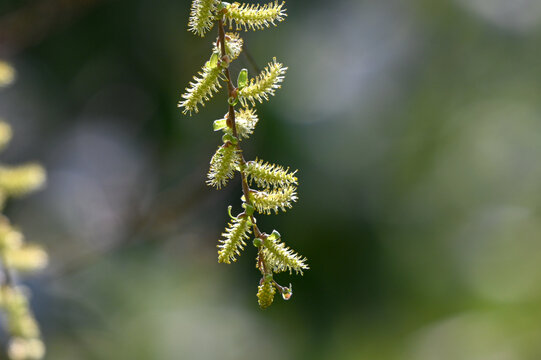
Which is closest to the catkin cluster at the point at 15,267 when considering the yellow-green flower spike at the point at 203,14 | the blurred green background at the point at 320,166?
the yellow-green flower spike at the point at 203,14

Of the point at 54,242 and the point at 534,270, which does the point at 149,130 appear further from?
the point at 534,270

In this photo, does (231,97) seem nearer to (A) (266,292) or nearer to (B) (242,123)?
(B) (242,123)

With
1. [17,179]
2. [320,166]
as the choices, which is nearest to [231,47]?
[17,179]

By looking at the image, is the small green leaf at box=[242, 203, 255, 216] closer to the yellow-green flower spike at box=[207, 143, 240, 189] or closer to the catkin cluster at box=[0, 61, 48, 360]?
the yellow-green flower spike at box=[207, 143, 240, 189]

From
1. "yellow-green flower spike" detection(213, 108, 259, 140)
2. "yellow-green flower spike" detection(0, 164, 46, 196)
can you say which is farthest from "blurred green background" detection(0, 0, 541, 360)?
"yellow-green flower spike" detection(213, 108, 259, 140)

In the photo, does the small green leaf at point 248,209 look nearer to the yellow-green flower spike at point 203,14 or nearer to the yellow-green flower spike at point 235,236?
the yellow-green flower spike at point 235,236

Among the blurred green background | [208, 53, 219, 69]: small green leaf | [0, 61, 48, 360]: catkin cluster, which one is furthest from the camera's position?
the blurred green background

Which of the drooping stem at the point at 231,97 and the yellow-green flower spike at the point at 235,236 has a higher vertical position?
the drooping stem at the point at 231,97

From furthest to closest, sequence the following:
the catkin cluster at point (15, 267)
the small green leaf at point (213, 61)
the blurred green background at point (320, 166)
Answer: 1. the blurred green background at point (320, 166)
2. the catkin cluster at point (15, 267)
3. the small green leaf at point (213, 61)

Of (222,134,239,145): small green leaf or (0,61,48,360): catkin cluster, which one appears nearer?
(222,134,239,145): small green leaf
